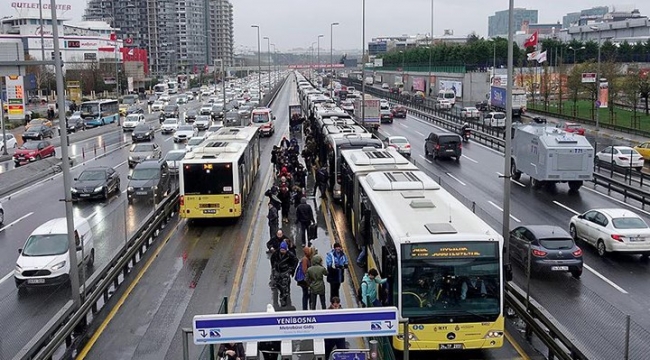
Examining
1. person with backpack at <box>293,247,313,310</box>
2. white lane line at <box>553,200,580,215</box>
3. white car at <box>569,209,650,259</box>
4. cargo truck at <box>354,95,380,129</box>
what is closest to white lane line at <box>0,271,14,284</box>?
person with backpack at <box>293,247,313,310</box>

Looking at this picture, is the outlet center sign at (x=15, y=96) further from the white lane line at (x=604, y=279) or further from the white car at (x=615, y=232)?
the white lane line at (x=604, y=279)

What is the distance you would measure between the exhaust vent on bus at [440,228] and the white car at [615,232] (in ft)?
33.2

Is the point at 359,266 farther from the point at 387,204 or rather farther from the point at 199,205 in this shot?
the point at 199,205

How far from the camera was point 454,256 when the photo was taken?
12.7 meters

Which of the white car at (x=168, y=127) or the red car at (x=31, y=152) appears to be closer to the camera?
the red car at (x=31, y=152)

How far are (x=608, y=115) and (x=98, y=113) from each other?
54.5 metres

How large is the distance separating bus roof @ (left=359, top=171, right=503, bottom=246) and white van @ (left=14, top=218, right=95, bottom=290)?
748cm

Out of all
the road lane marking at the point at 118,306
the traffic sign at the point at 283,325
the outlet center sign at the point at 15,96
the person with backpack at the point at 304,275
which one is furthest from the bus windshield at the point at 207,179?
the outlet center sign at the point at 15,96

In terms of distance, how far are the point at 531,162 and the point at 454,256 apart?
2273cm

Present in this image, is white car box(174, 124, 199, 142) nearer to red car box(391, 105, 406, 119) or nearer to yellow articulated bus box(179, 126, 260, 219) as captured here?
yellow articulated bus box(179, 126, 260, 219)

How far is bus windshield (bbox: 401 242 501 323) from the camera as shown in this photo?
12.7 m

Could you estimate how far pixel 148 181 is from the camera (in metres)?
31.4

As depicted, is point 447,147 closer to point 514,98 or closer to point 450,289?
point 450,289

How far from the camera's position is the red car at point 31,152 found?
151ft
